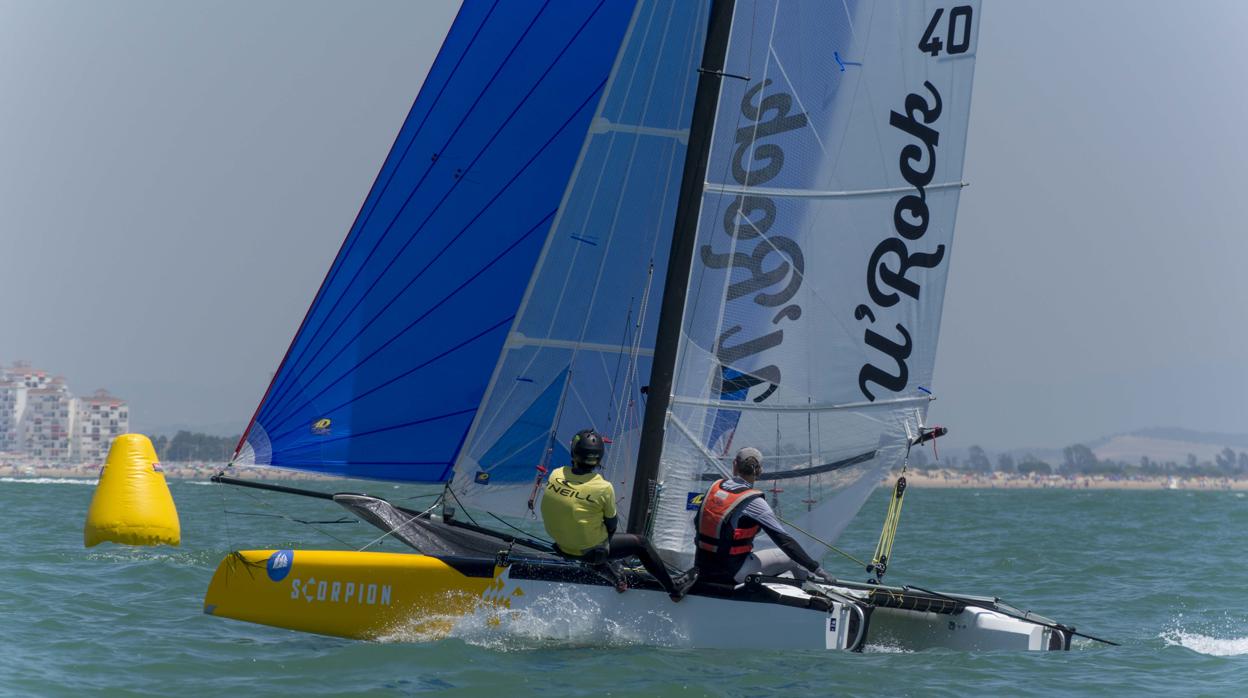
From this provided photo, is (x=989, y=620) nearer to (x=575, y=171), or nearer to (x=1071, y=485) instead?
(x=575, y=171)

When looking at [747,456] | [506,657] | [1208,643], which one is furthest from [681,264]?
[1208,643]

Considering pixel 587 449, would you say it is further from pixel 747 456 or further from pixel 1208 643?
pixel 1208 643

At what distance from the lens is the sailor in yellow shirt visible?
23.9ft

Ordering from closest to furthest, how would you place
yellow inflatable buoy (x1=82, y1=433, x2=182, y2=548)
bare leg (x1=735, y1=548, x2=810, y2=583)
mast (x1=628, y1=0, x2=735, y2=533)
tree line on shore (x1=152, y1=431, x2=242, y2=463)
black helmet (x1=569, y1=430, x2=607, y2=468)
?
1. black helmet (x1=569, y1=430, x2=607, y2=468)
2. bare leg (x1=735, y1=548, x2=810, y2=583)
3. mast (x1=628, y1=0, x2=735, y2=533)
4. yellow inflatable buoy (x1=82, y1=433, x2=182, y2=548)
5. tree line on shore (x1=152, y1=431, x2=242, y2=463)

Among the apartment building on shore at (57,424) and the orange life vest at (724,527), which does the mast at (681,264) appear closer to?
the orange life vest at (724,527)

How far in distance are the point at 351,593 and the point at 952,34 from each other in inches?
184

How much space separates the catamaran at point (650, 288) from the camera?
8008mm

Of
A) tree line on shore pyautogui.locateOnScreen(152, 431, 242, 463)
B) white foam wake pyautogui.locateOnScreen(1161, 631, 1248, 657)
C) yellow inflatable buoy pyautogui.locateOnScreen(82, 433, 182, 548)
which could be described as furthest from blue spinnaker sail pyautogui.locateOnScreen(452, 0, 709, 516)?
tree line on shore pyautogui.locateOnScreen(152, 431, 242, 463)

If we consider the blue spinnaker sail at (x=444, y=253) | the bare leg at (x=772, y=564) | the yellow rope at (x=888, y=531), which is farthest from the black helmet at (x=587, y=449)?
the yellow rope at (x=888, y=531)

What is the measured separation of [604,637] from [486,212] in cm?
272

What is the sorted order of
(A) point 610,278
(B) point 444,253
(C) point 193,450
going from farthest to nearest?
(C) point 193,450
(A) point 610,278
(B) point 444,253

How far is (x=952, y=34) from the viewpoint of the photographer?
27.4ft

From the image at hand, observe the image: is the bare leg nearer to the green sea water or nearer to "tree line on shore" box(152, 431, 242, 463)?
the green sea water

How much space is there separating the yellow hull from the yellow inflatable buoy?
611 cm
